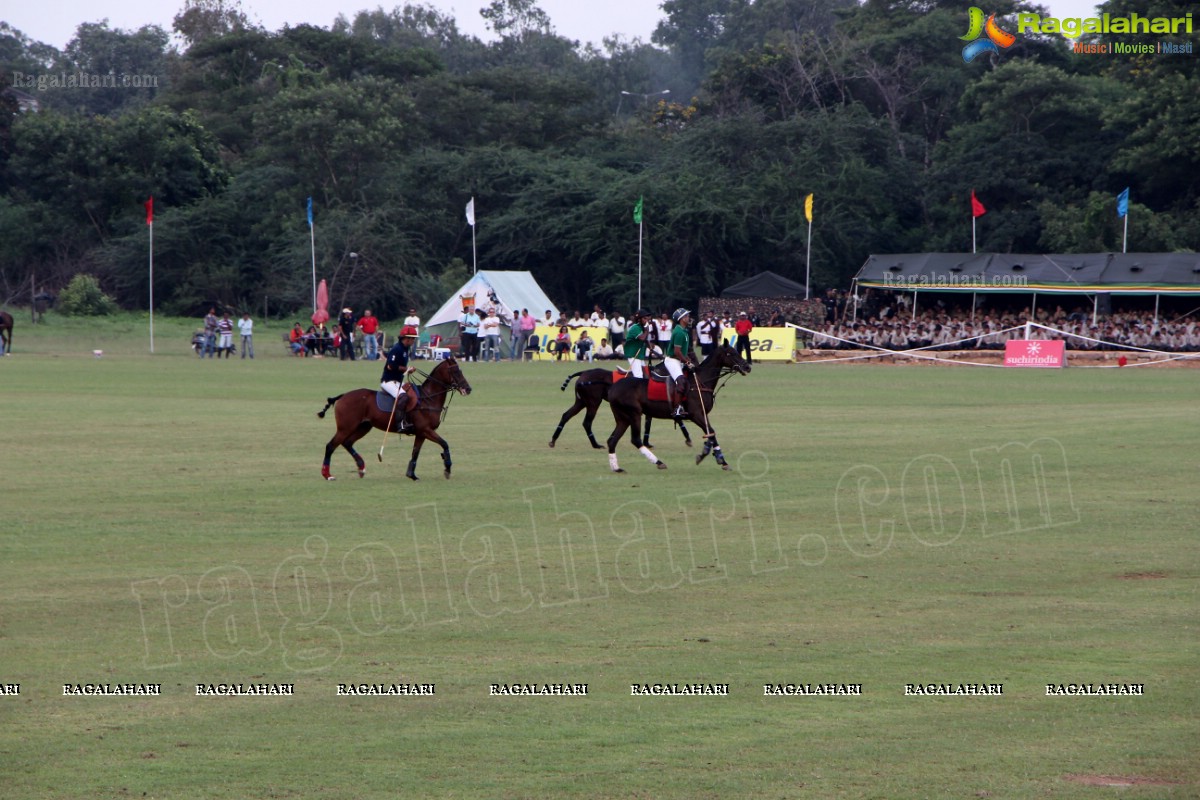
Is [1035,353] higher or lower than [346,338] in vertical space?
lower

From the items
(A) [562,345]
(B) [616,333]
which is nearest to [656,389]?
(A) [562,345]

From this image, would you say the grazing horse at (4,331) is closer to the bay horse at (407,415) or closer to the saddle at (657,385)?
the bay horse at (407,415)

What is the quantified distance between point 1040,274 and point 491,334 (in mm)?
17867

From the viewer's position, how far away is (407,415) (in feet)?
51.8

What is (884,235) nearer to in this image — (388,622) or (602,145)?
(602,145)

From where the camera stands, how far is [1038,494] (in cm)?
1506

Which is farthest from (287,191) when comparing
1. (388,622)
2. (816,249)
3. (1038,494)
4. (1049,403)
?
(388,622)

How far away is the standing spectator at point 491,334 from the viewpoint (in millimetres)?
44938

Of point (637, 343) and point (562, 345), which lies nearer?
point (637, 343)

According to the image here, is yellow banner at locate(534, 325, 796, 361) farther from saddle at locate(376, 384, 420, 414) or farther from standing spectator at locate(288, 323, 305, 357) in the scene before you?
saddle at locate(376, 384, 420, 414)

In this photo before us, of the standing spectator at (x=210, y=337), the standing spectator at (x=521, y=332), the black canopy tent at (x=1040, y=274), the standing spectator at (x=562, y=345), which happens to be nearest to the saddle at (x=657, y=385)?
the standing spectator at (x=562, y=345)

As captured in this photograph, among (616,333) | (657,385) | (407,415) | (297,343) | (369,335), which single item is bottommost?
(407,415)

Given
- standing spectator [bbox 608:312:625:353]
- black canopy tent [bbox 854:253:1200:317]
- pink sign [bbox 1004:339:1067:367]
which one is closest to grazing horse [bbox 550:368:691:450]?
pink sign [bbox 1004:339:1067:367]

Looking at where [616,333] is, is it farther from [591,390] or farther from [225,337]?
[591,390]
